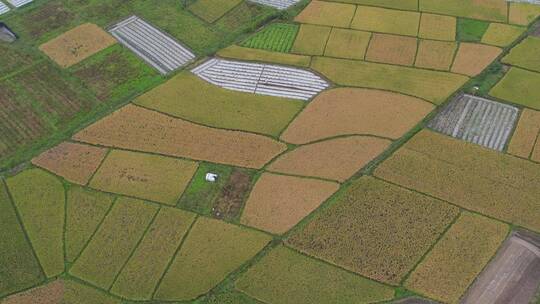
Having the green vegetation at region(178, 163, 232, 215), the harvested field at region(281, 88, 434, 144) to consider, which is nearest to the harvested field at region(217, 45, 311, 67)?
the harvested field at region(281, 88, 434, 144)

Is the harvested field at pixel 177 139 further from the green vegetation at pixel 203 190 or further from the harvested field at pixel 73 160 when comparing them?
the harvested field at pixel 73 160

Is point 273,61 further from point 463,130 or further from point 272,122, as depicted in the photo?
point 463,130

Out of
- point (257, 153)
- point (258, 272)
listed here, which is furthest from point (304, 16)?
point (258, 272)

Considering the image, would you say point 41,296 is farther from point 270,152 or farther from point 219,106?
point 219,106

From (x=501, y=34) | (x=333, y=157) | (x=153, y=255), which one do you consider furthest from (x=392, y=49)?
(x=153, y=255)

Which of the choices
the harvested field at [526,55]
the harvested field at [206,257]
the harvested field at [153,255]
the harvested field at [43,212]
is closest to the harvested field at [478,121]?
the harvested field at [526,55]
